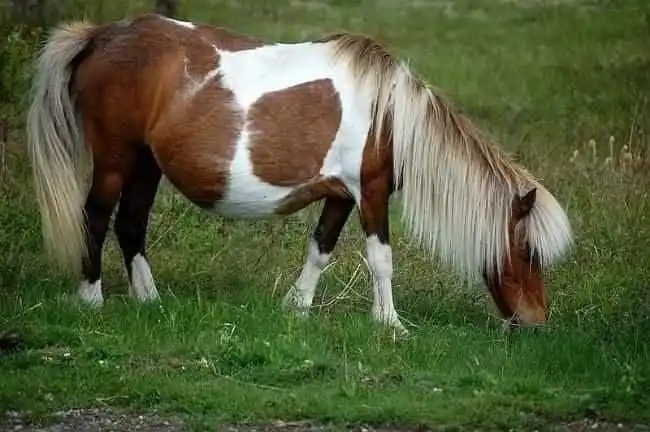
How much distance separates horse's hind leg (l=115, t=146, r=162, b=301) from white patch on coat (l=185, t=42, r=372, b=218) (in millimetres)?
561

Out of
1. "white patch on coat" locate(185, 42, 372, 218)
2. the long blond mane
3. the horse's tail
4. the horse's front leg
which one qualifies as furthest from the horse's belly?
the horse's tail

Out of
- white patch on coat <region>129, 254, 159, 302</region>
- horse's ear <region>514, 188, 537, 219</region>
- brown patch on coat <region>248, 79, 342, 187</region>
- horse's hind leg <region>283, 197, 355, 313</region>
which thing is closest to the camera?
horse's ear <region>514, 188, 537, 219</region>

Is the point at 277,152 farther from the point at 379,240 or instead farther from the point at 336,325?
the point at 336,325

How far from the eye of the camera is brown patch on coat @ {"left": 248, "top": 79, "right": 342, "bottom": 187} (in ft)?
24.1

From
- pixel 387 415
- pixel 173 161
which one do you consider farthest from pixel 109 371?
pixel 173 161

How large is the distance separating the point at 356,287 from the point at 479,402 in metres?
2.58

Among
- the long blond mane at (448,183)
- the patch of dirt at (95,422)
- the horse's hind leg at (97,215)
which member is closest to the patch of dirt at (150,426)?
the patch of dirt at (95,422)

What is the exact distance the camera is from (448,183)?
7.28 m

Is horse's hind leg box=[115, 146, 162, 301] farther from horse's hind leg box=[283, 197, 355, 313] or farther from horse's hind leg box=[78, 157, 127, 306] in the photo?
horse's hind leg box=[283, 197, 355, 313]

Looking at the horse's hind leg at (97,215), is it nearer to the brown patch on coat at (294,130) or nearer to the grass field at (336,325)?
the grass field at (336,325)

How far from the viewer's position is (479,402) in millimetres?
5637

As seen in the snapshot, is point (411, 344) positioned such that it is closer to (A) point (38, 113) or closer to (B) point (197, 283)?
(B) point (197, 283)

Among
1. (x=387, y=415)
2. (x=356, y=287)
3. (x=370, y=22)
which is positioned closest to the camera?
(x=387, y=415)

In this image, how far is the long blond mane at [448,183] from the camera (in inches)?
284
